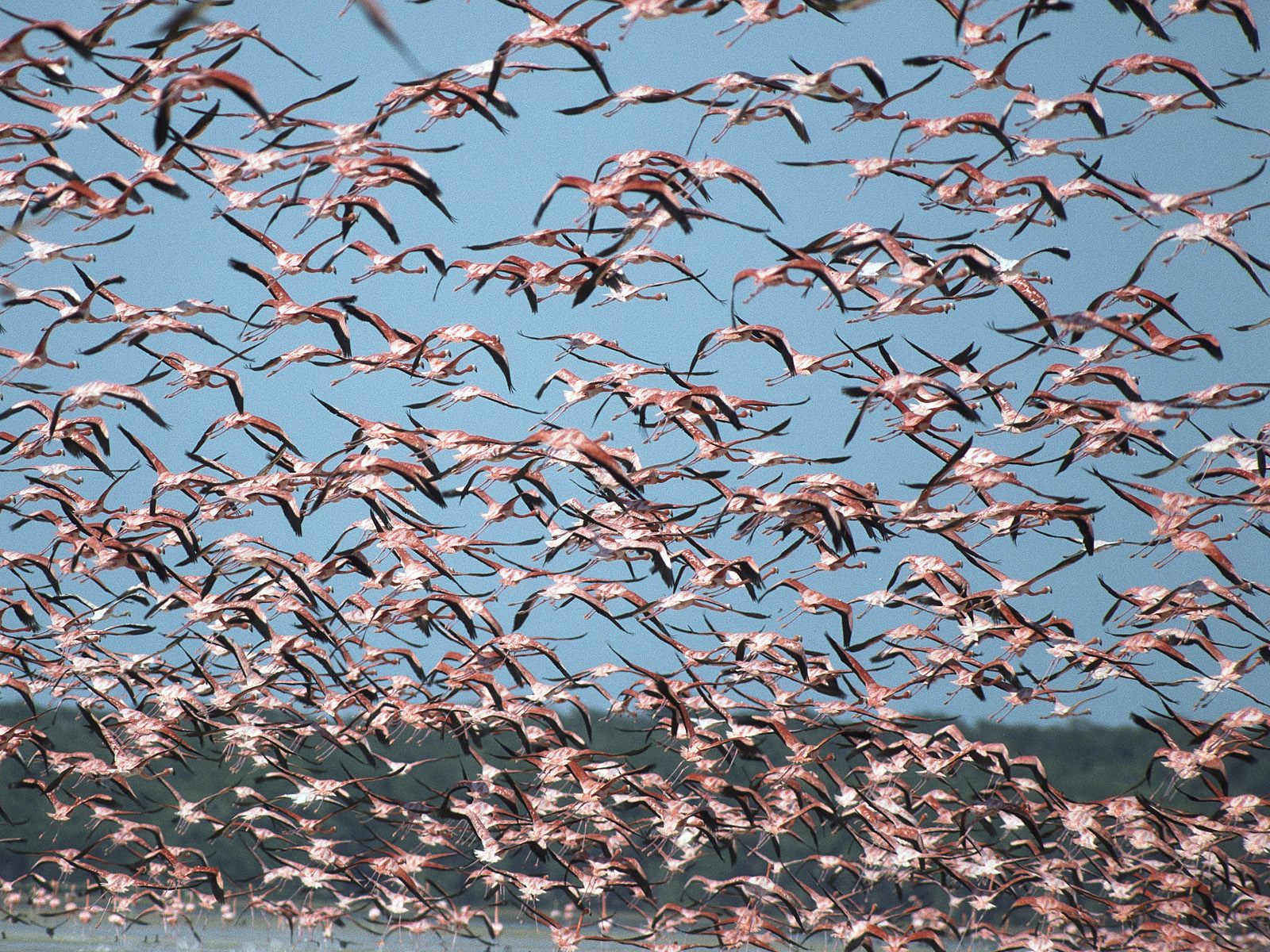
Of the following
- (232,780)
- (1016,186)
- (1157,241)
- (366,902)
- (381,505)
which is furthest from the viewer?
(232,780)

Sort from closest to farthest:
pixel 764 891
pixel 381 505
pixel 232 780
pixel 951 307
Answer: pixel 951 307, pixel 381 505, pixel 764 891, pixel 232 780

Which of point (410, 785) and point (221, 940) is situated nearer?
point (221, 940)

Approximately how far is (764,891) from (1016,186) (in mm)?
17609

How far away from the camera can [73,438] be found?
23.1 m

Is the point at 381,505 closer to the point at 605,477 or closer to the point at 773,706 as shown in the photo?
the point at 605,477

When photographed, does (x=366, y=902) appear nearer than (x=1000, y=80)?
No

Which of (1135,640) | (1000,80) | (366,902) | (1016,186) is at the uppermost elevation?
(1000,80)

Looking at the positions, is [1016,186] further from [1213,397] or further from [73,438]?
[73,438]

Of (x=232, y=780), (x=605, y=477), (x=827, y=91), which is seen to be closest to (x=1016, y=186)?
(x=827, y=91)

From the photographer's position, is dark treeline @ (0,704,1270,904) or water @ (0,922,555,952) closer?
water @ (0,922,555,952)

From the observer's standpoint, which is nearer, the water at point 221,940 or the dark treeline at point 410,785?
the water at point 221,940

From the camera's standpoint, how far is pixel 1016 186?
19141 millimetres

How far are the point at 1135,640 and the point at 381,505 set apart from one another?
576 inches

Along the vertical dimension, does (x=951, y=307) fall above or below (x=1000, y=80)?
below
